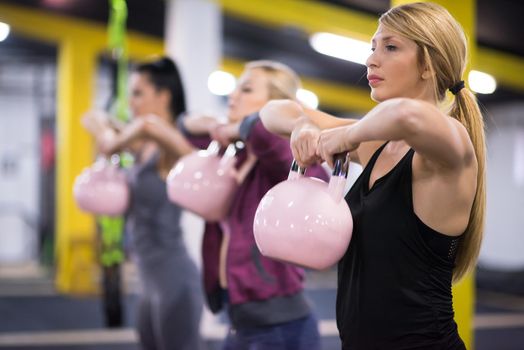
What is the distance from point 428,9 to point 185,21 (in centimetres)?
438

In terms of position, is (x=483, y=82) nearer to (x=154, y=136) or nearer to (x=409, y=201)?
(x=154, y=136)

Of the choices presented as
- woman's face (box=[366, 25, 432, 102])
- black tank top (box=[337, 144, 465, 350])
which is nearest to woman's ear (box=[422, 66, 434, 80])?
woman's face (box=[366, 25, 432, 102])

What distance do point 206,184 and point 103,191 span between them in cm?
72

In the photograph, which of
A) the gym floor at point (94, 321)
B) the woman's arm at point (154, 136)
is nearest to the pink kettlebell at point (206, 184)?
the woman's arm at point (154, 136)

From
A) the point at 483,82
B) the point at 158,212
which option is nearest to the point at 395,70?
the point at 158,212

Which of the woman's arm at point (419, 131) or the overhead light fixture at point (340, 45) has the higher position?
the overhead light fixture at point (340, 45)

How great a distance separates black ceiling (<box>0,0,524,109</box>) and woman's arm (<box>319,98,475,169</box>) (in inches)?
213

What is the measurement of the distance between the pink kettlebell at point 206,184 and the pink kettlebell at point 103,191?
56 centimetres

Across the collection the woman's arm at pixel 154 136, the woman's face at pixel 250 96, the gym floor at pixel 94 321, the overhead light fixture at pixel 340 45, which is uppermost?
the overhead light fixture at pixel 340 45

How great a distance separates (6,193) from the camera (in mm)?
12492

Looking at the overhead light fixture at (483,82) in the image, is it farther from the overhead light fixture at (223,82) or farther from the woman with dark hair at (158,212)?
the woman with dark hair at (158,212)

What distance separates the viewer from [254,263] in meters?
1.89

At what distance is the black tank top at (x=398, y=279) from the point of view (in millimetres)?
1180

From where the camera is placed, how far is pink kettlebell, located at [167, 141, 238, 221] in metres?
1.94
